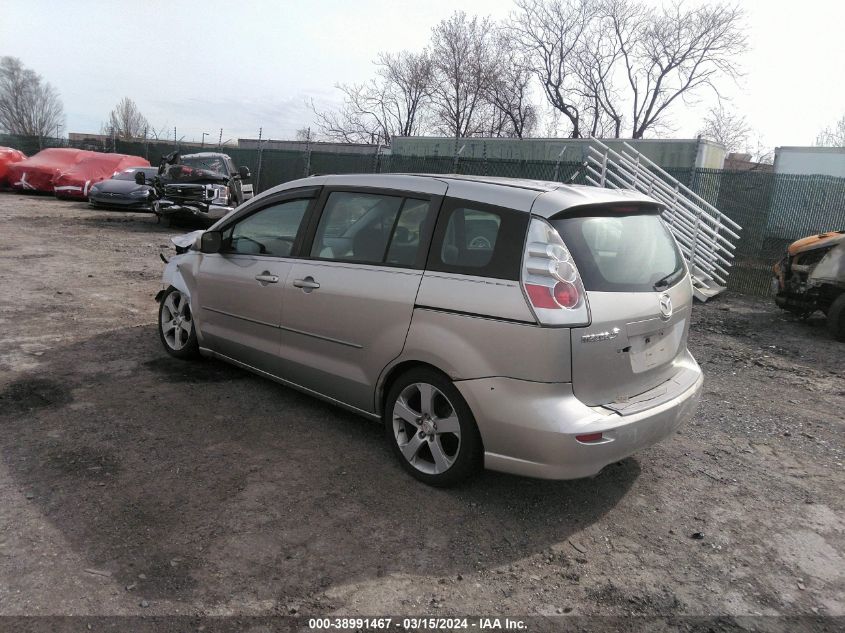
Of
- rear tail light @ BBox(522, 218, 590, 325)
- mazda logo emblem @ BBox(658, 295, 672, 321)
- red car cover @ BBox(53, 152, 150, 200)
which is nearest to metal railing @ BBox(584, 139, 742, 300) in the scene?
mazda logo emblem @ BBox(658, 295, 672, 321)

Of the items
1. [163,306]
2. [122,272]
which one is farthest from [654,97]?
[163,306]

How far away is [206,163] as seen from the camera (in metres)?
15.6

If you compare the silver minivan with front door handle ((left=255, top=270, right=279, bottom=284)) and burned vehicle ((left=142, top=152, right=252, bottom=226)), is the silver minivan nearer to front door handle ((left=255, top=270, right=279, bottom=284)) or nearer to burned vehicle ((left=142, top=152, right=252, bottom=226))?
front door handle ((left=255, top=270, right=279, bottom=284))

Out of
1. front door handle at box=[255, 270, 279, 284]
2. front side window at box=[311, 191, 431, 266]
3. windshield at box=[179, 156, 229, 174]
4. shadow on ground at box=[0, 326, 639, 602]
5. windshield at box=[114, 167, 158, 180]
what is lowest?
shadow on ground at box=[0, 326, 639, 602]

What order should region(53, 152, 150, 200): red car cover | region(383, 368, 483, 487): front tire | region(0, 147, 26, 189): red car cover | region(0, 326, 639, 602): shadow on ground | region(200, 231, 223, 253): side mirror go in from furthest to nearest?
region(0, 147, 26, 189): red car cover → region(53, 152, 150, 200): red car cover → region(200, 231, 223, 253): side mirror → region(383, 368, 483, 487): front tire → region(0, 326, 639, 602): shadow on ground

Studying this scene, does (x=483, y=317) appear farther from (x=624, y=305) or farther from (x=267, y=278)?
(x=267, y=278)

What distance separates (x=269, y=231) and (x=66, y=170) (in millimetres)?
20990

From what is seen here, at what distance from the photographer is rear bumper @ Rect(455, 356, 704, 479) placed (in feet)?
10.0

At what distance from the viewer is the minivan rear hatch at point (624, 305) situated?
3.13 meters

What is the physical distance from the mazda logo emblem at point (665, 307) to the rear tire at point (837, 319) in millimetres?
5962

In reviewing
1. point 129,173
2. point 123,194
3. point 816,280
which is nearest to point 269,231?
point 816,280

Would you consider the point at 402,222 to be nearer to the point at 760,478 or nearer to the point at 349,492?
the point at 349,492

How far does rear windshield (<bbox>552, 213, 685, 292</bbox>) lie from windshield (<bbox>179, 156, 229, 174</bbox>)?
1363 cm

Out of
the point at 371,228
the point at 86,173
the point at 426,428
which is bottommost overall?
the point at 426,428
